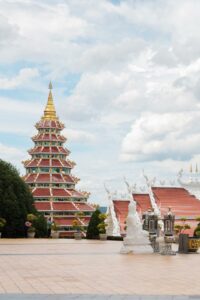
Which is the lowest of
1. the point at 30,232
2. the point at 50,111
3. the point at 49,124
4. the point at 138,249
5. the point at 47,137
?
the point at 138,249

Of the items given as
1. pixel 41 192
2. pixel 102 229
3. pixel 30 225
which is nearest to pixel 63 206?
pixel 41 192

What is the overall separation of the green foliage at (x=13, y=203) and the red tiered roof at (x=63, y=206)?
49.5 ft

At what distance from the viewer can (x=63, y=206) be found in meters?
63.0

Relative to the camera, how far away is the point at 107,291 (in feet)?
37.3

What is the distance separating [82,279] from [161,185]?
155 feet

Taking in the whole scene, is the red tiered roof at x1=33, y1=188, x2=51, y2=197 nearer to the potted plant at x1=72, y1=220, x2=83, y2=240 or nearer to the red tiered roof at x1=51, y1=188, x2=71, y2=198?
the red tiered roof at x1=51, y1=188, x2=71, y2=198

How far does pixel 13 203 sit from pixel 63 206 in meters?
17.8

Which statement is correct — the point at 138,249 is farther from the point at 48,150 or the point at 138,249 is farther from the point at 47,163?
the point at 48,150

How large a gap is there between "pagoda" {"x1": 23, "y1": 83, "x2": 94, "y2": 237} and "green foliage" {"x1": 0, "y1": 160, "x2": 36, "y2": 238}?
14.2 meters

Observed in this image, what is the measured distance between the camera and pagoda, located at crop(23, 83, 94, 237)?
62.6 metres

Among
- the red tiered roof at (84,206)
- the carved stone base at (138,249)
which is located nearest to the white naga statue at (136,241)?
the carved stone base at (138,249)

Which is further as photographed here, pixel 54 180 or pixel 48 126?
pixel 48 126

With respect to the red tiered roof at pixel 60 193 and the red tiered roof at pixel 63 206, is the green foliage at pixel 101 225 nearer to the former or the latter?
the red tiered roof at pixel 63 206

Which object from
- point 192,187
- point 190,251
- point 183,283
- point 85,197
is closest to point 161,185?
point 192,187
